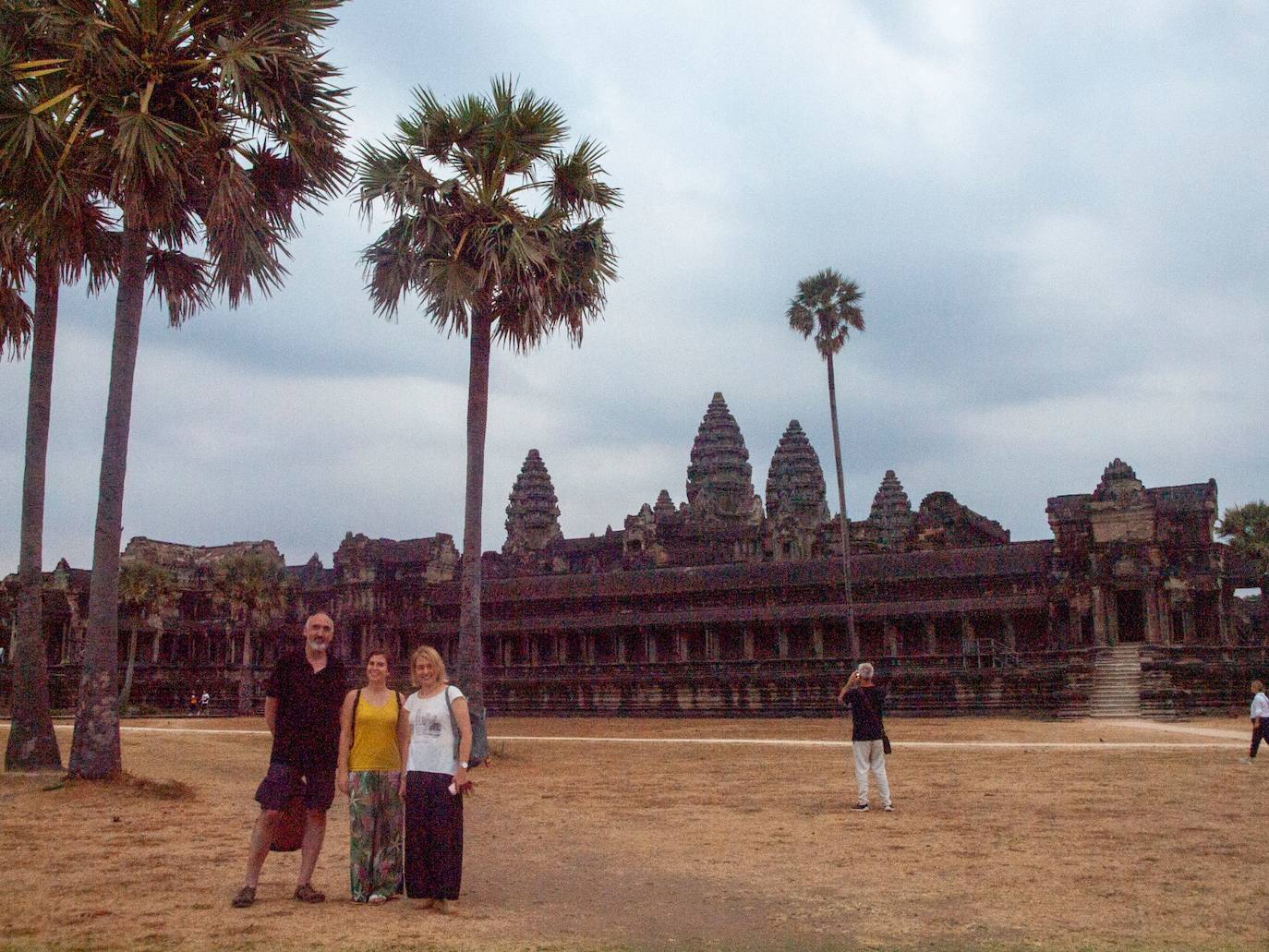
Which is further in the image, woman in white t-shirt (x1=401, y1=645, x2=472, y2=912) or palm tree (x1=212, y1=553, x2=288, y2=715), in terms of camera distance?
palm tree (x1=212, y1=553, x2=288, y2=715)

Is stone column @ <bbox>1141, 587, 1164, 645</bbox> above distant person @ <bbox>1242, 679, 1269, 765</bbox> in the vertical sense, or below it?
above

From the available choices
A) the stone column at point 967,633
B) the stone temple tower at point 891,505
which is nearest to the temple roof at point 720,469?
the stone temple tower at point 891,505

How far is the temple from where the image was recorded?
122 ft

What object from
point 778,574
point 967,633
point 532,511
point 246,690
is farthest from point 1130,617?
point 532,511

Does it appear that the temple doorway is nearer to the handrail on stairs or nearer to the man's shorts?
the handrail on stairs

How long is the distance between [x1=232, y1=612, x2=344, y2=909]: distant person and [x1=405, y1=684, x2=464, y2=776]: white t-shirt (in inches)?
24.2

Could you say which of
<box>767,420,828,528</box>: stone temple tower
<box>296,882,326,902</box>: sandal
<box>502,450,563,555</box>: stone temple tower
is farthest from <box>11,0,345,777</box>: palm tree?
<box>502,450,563,555</box>: stone temple tower

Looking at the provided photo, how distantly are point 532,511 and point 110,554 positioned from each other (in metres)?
78.4

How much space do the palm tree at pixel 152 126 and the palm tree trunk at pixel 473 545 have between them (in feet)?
18.3

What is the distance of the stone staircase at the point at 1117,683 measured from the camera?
32.9m

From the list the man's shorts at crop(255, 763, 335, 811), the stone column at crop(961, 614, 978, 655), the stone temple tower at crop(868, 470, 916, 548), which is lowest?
the man's shorts at crop(255, 763, 335, 811)

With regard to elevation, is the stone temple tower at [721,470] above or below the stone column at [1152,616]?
above

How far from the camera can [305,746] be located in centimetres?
773

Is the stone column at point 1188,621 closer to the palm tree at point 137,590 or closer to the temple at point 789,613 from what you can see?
the temple at point 789,613
